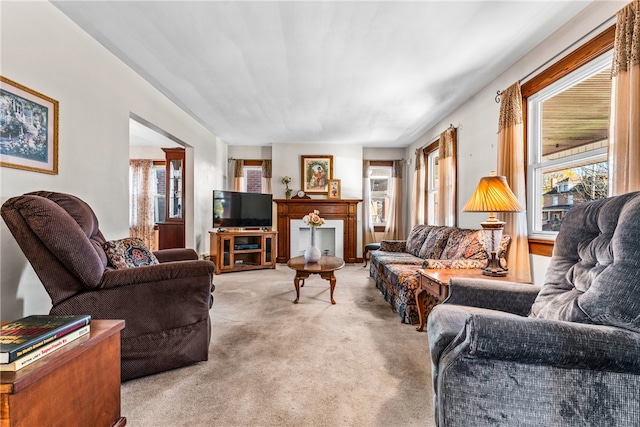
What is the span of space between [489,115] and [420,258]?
1.91 m

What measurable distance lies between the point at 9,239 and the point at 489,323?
8.95ft

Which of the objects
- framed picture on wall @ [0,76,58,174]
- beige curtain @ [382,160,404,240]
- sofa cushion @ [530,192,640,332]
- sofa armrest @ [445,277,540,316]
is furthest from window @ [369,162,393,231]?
framed picture on wall @ [0,76,58,174]

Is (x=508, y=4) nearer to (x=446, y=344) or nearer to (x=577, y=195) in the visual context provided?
(x=577, y=195)

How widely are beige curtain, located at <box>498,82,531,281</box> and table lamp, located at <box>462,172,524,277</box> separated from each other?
356 mm

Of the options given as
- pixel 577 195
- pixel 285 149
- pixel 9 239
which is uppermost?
pixel 285 149

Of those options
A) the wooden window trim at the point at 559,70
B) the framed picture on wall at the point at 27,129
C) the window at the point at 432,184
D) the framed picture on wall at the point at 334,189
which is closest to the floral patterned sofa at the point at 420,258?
the wooden window trim at the point at 559,70

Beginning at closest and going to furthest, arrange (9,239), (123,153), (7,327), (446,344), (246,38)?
(7,327)
(446,344)
(9,239)
(246,38)
(123,153)

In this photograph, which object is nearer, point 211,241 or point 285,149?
point 211,241

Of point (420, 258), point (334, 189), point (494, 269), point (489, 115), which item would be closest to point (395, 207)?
point (334, 189)

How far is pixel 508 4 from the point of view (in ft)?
6.64

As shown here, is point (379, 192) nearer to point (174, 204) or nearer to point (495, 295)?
point (174, 204)

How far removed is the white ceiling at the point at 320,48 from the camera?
6.93 feet


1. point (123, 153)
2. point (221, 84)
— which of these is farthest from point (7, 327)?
point (221, 84)

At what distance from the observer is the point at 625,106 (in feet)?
5.65
